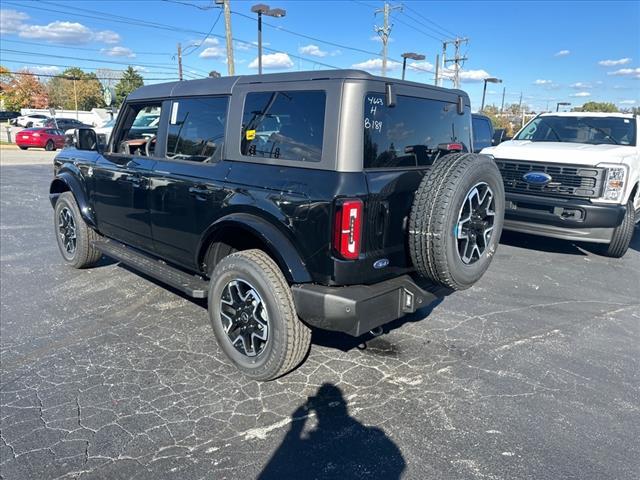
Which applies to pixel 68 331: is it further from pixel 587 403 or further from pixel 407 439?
pixel 587 403

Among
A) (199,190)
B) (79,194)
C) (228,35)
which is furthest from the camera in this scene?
(228,35)

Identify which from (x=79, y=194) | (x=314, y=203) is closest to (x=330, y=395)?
(x=314, y=203)

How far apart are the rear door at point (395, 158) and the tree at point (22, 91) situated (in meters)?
85.3

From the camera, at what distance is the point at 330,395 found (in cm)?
310

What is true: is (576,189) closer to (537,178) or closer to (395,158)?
(537,178)

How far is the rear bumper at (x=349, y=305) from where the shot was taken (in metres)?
2.80

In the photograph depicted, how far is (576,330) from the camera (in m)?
4.20

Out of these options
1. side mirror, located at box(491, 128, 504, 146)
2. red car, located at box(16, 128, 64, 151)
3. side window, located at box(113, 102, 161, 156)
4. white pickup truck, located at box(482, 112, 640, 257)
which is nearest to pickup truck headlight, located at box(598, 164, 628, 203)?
white pickup truck, located at box(482, 112, 640, 257)

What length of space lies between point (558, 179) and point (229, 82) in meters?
4.71

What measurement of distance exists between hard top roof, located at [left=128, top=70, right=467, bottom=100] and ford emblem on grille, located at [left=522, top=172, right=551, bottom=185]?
2.97m

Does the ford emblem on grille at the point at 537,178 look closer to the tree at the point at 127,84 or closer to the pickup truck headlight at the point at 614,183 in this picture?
the pickup truck headlight at the point at 614,183

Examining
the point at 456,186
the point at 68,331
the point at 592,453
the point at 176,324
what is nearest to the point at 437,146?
the point at 456,186

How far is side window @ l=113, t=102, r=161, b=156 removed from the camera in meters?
4.42

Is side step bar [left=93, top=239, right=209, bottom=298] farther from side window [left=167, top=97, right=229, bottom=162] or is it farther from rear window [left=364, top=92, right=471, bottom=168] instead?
rear window [left=364, top=92, right=471, bottom=168]
